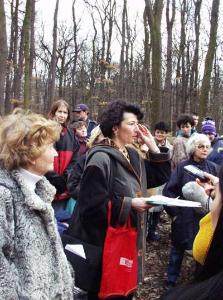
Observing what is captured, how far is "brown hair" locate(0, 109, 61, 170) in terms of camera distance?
2.14 meters

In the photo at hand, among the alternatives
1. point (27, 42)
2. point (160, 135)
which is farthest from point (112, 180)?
point (27, 42)

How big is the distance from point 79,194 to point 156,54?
8.31m

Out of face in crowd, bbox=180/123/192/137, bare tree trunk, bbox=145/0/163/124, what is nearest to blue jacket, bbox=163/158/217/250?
face in crowd, bbox=180/123/192/137

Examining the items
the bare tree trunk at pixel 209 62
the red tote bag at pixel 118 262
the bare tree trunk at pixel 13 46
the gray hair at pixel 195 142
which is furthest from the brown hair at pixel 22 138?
the bare tree trunk at pixel 13 46

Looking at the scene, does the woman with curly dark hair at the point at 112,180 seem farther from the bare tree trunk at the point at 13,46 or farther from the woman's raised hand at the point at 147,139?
the bare tree trunk at the point at 13,46

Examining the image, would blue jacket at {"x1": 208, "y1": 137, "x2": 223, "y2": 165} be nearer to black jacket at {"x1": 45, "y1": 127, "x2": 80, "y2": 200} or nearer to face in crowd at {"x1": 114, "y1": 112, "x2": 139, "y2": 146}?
black jacket at {"x1": 45, "y1": 127, "x2": 80, "y2": 200}

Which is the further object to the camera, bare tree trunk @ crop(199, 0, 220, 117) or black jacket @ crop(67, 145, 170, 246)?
bare tree trunk @ crop(199, 0, 220, 117)

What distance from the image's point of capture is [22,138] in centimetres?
216

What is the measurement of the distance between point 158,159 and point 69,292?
4.78ft

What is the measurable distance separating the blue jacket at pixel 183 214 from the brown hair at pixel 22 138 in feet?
8.42

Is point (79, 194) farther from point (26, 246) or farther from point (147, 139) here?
→ point (26, 246)

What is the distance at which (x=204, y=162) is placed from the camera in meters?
4.55

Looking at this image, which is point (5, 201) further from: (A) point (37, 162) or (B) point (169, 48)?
(B) point (169, 48)

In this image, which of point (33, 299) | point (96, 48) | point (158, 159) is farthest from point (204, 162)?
point (96, 48)
